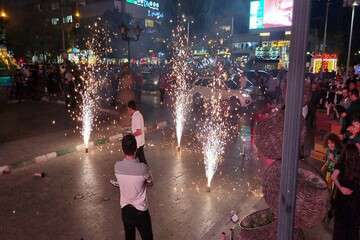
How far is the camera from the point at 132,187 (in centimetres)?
404

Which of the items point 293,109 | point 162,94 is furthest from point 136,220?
point 162,94

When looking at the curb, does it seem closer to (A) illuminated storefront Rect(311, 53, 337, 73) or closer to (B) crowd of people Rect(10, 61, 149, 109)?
(B) crowd of people Rect(10, 61, 149, 109)

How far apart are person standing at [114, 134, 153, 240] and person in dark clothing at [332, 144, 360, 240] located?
8.19 ft

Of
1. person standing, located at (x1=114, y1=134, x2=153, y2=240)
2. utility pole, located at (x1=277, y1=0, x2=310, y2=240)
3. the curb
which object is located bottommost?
the curb

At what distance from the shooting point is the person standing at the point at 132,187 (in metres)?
4.04

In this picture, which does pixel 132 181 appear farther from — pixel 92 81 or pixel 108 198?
pixel 92 81

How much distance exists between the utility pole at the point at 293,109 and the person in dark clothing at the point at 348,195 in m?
2.46

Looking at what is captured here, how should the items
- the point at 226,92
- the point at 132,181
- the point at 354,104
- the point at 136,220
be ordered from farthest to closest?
the point at 226,92
the point at 354,104
the point at 136,220
the point at 132,181

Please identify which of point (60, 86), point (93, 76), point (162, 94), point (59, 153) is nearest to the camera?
point (59, 153)

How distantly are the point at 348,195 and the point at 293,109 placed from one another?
2870mm

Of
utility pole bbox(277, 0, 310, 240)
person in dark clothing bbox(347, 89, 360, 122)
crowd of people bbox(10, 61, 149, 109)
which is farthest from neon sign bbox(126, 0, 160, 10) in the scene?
utility pole bbox(277, 0, 310, 240)

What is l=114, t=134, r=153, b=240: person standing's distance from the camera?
404 cm

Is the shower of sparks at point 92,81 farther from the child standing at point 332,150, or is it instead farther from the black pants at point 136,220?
the child standing at point 332,150

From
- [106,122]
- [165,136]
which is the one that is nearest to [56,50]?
[106,122]
